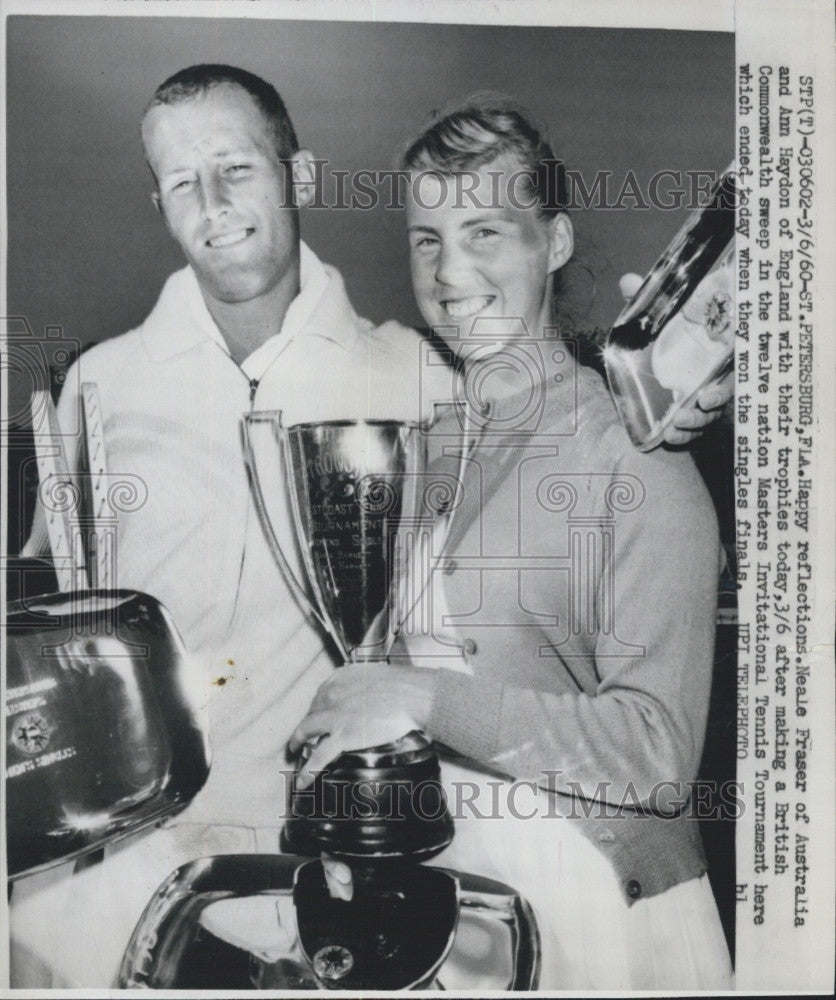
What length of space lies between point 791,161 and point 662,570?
1.75ft

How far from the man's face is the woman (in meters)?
0.17

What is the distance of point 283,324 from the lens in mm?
1148

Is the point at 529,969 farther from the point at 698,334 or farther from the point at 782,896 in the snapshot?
the point at 698,334

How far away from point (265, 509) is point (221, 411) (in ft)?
Answer: 0.42

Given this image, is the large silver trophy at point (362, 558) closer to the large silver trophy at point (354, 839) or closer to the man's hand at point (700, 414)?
the large silver trophy at point (354, 839)

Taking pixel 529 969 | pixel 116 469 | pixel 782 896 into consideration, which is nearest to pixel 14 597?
pixel 116 469

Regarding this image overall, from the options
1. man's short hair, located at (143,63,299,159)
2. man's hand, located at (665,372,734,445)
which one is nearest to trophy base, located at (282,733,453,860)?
man's hand, located at (665,372,734,445)

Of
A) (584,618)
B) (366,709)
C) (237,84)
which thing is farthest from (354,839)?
(237,84)

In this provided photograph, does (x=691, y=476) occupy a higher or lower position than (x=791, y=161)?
lower

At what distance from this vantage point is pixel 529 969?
115 centimetres

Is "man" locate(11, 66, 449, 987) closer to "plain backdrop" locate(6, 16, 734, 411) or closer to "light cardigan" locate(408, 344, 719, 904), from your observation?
"plain backdrop" locate(6, 16, 734, 411)

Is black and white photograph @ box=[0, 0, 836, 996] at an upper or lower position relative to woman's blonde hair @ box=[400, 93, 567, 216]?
lower

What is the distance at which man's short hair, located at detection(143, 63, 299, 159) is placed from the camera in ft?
3.72

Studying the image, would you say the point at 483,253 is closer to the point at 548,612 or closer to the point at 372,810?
the point at 548,612
